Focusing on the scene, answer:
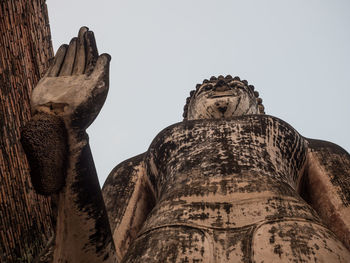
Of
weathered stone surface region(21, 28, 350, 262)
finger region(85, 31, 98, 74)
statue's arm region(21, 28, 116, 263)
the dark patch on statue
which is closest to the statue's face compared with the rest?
weathered stone surface region(21, 28, 350, 262)

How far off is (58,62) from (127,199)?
1508mm

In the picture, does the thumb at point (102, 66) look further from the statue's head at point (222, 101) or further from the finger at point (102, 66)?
the statue's head at point (222, 101)

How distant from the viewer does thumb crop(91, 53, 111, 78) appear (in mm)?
2482

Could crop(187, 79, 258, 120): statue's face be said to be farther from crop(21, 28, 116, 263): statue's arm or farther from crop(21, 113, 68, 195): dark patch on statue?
crop(21, 113, 68, 195): dark patch on statue

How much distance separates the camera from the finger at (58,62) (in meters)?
2.59

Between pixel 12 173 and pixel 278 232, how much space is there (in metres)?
2.45

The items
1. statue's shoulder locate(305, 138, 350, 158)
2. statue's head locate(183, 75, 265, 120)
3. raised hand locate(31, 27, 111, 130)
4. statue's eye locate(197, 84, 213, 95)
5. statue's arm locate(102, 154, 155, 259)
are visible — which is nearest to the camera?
raised hand locate(31, 27, 111, 130)

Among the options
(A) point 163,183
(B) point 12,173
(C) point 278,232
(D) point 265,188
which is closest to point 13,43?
(B) point 12,173

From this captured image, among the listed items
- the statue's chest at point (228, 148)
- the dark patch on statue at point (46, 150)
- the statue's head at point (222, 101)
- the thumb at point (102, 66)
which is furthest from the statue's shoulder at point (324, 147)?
the dark patch on statue at point (46, 150)

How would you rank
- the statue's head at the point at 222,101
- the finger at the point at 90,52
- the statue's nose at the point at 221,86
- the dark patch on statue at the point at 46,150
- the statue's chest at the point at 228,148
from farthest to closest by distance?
1. the statue's nose at the point at 221,86
2. the statue's head at the point at 222,101
3. the statue's chest at the point at 228,148
4. the finger at the point at 90,52
5. the dark patch on statue at the point at 46,150

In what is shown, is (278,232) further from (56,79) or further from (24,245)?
(24,245)

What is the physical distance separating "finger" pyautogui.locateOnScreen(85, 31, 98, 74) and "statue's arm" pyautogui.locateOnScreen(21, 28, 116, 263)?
0.18 ft

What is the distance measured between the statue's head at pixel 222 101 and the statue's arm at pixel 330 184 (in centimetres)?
80

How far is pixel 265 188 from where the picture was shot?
291 centimetres
